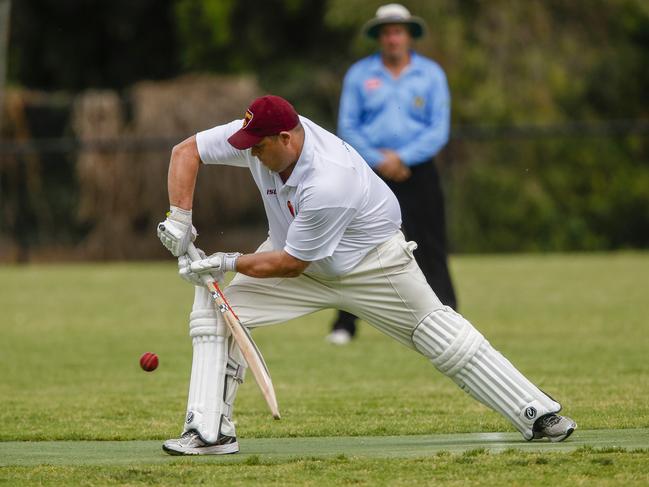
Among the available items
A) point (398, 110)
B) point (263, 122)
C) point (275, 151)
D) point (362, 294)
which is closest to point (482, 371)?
point (362, 294)

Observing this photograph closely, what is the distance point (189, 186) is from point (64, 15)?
78.8 feet

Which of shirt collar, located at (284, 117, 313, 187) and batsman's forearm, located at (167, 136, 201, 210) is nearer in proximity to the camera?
shirt collar, located at (284, 117, 313, 187)

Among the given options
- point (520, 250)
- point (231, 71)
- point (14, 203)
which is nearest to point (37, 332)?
point (14, 203)

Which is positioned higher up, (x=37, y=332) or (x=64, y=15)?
(x=64, y=15)

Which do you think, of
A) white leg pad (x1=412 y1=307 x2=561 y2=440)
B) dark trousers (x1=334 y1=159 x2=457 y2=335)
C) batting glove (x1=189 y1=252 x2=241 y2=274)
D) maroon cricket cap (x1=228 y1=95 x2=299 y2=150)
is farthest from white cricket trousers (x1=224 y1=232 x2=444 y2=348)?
dark trousers (x1=334 y1=159 x2=457 y2=335)

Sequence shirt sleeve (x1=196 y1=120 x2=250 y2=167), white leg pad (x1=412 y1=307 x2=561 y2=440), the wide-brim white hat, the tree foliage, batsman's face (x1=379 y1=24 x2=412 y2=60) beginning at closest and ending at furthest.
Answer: white leg pad (x1=412 y1=307 x2=561 y2=440) → shirt sleeve (x1=196 y1=120 x2=250 y2=167) → the wide-brim white hat → batsman's face (x1=379 y1=24 x2=412 y2=60) → the tree foliage

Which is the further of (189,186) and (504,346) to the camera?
(504,346)

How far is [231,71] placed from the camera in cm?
2745

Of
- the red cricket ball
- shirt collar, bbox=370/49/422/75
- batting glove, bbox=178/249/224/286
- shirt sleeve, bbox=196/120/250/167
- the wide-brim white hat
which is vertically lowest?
the red cricket ball

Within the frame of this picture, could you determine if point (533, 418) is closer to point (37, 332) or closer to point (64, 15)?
point (37, 332)

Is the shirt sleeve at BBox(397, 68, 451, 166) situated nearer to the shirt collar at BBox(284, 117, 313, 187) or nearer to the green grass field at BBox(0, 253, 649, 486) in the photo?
the green grass field at BBox(0, 253, 649, 486)

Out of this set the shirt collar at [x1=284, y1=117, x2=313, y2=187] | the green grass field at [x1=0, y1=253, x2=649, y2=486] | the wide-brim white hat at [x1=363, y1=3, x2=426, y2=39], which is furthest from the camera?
the wide-brim white hat at [x1=363, y1=3, x2=426, y2=39]

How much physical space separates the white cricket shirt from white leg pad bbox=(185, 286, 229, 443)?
16.9 inches

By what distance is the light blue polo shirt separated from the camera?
30.2 ft
